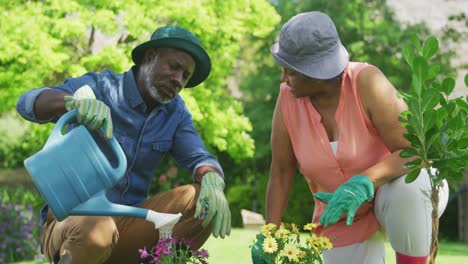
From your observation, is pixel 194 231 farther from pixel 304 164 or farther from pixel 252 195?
pixel 252 195

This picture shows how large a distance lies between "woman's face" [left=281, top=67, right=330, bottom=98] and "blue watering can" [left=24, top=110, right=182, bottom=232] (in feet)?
2.15

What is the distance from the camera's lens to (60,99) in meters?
2.92

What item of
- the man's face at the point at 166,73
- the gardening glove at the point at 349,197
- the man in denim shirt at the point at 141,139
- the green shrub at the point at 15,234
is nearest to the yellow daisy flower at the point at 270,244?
the gardening glove at the point at 349,197

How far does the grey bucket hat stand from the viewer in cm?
284

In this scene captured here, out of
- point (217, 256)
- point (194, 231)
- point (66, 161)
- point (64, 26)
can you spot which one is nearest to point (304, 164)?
point (194, 231)

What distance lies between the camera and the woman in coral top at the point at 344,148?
109 inches

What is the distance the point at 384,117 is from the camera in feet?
9.39

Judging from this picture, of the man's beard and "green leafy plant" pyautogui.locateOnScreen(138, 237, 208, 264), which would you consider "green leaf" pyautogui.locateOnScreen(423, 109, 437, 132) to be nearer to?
"green leafy plant" pyautogui.locateOnScreen(138, 237, 208, 264)

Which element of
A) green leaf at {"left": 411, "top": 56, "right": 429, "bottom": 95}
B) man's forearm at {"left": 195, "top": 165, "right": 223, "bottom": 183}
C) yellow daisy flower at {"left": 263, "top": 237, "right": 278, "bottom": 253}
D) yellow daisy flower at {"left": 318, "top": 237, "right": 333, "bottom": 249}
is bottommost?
man's forearm at {"left": 195, "top": 165, "right": 223, "bottom": 183}

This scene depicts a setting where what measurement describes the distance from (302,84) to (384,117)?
326 millimetres

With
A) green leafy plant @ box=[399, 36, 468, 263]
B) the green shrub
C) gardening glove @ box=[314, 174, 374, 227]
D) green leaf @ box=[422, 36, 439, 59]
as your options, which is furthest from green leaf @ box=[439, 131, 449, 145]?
the green shrub

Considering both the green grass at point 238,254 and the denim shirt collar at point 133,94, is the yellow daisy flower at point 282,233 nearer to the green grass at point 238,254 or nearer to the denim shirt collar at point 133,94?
the denim shirt collar at point 133,94

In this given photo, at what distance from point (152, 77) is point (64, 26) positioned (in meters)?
8.38

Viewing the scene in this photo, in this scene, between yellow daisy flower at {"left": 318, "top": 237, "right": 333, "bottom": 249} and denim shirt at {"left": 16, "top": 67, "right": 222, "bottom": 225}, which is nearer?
yellow daisy flower at {"left": 318, "top": 237, "right": 333, "bottom": 249}
